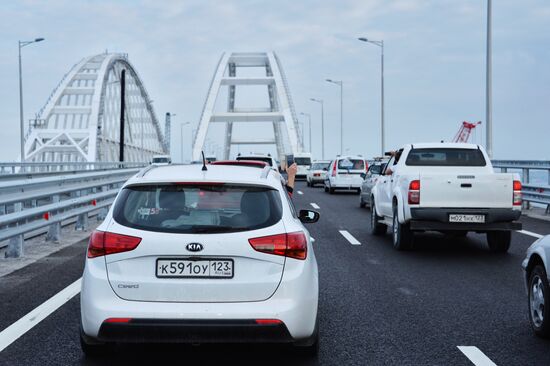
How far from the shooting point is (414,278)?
862 cm

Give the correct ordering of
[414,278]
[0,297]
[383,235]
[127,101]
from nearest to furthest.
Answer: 1. [0,297]
2. [414,278]
3. [383,235]
4. [127,101]

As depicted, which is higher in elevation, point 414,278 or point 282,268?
point 282,268

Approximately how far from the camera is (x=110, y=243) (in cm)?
453

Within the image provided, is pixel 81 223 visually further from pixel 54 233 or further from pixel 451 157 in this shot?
pixel 451 157

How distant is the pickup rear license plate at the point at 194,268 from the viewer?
4.43m

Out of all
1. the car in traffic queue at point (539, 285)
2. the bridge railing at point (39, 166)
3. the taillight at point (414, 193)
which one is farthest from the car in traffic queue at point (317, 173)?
the car in traffic queue at point (539, 285)

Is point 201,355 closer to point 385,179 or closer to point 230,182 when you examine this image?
point 230,182

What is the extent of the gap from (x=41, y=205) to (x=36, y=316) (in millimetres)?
6353

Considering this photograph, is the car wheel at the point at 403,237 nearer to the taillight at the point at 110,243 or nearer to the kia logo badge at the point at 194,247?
the kia logo badge at the point at 194,247

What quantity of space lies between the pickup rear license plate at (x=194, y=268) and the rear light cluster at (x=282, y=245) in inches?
8.0

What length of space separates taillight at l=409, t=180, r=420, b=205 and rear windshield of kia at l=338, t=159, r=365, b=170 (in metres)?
18.3

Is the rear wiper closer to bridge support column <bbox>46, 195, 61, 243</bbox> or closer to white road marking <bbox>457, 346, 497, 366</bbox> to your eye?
white road marking <bbox>457, 346, 497, 366</bbox>

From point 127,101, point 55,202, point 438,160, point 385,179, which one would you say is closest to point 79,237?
point 55,202

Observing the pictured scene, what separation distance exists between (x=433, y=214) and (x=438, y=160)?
192 centimetres
